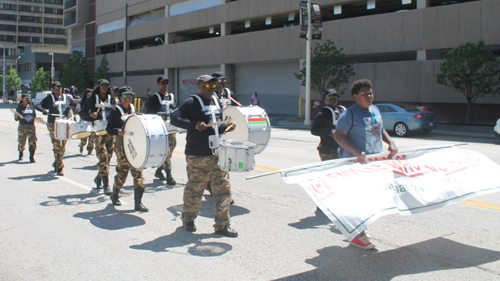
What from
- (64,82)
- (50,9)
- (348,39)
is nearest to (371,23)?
(348,39)

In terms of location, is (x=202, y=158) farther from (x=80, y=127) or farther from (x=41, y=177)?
(x=41, y=177)

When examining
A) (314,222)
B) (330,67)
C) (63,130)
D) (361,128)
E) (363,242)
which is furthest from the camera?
(330,67)

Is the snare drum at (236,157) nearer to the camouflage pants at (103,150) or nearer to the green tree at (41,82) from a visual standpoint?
the camouflage pants at (103,150)

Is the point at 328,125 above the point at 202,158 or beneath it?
above

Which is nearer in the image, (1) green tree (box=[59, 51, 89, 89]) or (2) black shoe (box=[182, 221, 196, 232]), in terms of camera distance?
(2) black shoe (box=[182, 221, 196, 232])

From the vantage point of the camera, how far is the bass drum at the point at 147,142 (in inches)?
238

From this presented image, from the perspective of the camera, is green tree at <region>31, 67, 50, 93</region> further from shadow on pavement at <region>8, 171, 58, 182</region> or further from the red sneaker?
the red sneaker

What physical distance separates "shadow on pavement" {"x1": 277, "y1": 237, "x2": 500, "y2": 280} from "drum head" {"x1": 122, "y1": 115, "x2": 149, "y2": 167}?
2.76 meters

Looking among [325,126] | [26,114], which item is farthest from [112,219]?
[26,114]

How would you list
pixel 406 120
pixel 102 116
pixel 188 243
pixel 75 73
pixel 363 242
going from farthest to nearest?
pixel 75 73 → pixel 406 120 → pixel 102 116 → pixel 188 243 → pixel 363 242

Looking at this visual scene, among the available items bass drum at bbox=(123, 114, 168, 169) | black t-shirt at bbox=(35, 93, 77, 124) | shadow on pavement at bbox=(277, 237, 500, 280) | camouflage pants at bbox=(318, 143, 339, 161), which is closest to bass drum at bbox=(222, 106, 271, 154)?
camouflage pants at bbox=(318, 143, 339, 161)

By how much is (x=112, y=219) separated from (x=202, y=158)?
1892mm

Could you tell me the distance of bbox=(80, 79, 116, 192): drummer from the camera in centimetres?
803

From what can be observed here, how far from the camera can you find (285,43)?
3322cm
